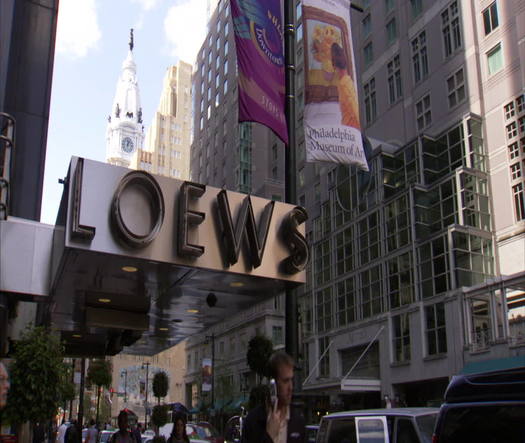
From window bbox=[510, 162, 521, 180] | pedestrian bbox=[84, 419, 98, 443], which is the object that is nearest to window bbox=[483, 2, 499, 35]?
window bbox=[510, 162, 521, 180]

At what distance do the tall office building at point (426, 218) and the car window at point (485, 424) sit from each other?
2756 cm

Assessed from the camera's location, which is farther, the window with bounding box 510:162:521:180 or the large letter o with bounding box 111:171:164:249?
the window with bounding box 510:162:521:180

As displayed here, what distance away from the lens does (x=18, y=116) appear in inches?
650

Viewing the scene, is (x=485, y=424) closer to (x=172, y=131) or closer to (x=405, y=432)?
(x=405, y=432)

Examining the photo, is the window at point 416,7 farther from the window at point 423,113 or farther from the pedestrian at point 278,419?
the pedestrian at point 278,419

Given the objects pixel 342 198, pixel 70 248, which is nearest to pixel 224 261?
pixel 70 248

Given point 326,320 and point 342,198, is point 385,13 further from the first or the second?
point 326,320

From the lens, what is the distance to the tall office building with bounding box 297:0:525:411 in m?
35.8

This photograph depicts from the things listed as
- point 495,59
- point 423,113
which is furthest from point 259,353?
point 423,113

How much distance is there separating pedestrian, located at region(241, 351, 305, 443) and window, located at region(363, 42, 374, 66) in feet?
158

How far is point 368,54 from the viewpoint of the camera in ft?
167

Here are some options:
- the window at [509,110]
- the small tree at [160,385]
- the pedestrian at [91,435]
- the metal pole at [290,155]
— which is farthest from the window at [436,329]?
the metal pole at [290,155]

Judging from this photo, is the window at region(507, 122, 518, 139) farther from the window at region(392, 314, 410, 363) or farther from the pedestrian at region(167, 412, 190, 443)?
the pedestrian at region(167, 412, 190, 443)

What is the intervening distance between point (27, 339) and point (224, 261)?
402 cm
